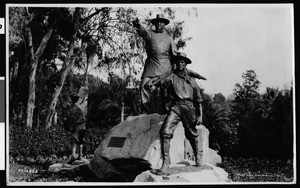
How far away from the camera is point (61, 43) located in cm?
1166

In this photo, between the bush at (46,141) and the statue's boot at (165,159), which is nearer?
the statue's boot at (165,159)

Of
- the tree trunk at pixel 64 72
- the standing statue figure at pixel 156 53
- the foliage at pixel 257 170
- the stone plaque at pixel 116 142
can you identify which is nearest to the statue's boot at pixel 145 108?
the standing statue figure at pixel 156 53

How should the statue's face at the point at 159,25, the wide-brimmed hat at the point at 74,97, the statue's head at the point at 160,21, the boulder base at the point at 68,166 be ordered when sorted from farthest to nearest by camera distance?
the wide-brimmed hat at the point at 74,97 < the boulder base at the point at 68,166 < the statue's face at the point at 159,25 < the statue's head at the point at 160,21

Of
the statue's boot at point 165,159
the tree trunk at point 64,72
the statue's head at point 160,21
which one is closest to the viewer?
the statue's boot at point 165,159

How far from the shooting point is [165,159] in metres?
7.79

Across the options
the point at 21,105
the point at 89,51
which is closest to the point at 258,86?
the point at 89,51

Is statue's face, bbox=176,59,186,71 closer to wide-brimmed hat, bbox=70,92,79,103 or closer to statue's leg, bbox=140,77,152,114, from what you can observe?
statue's leg, bbox=140,77,152,114

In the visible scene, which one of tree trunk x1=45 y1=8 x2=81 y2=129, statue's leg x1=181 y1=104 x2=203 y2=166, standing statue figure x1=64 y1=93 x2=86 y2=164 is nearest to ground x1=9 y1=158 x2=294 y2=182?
standing statue figure x1=64 y1=93 x2=86 y2=164

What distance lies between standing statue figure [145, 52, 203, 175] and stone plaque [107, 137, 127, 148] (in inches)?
33.3

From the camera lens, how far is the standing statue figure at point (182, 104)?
7.89m

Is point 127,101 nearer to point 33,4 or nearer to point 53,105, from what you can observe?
point 53,105

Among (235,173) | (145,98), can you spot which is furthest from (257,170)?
(145,98)

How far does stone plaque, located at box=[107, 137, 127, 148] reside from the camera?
8336 millimetres

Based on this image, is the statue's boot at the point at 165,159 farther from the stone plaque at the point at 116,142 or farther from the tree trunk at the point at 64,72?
the tree trunk at the point at 64,72
